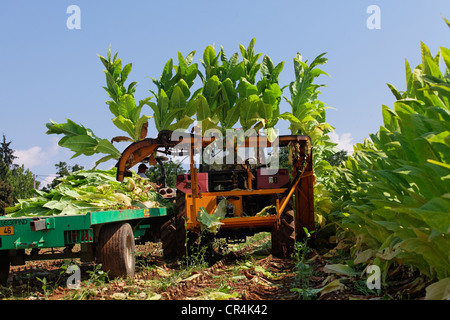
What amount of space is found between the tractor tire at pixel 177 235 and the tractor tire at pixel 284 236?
5.26 feet

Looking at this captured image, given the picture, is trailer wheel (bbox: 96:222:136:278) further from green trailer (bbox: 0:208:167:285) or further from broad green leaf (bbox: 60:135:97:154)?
broad green leaf (bbox: 60:135:97:154)

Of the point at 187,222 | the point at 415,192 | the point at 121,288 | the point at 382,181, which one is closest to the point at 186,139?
the point at 187,222

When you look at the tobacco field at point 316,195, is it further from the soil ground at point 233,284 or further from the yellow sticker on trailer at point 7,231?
the yellow sticker on trailer at point 7,231

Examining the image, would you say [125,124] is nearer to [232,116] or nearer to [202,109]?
[202,109]

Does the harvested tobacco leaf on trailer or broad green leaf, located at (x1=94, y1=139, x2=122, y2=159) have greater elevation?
broad green leaf, located at (x1=94, y1=139, x2=122, y2=159)

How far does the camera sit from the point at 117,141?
7980 millimetres

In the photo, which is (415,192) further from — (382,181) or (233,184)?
(233,184)

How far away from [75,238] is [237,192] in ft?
9.30

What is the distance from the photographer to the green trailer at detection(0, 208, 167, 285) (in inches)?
206

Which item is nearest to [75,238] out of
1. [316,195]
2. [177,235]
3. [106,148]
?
[177,235]

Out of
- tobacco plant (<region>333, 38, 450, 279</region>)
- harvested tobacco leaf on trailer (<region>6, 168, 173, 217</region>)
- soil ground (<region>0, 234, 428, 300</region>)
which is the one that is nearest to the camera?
tobacco plant (<region>333, 38, 450, 279</region>)

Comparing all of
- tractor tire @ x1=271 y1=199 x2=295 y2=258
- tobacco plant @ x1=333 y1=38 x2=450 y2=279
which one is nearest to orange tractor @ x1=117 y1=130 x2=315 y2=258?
tractor tire @ x1=271 y1=199 x2=295 y2=258

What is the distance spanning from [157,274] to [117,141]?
2.83m

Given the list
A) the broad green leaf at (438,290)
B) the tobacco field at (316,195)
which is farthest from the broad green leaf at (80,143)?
the broad green leaf at (438,290)
